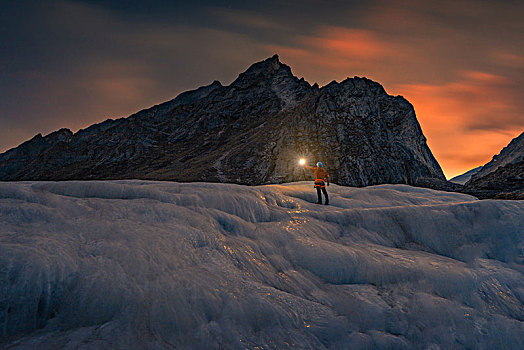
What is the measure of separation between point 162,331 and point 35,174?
214031mm

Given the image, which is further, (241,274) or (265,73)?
(265,73)

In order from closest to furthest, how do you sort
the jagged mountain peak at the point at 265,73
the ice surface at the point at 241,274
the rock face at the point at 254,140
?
the ice surface at the point at 241,274, the rock face at the point at 254,140, the jagged mountain peak at the point at 265,73

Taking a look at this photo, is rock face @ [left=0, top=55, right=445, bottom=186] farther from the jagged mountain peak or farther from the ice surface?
the ice surface

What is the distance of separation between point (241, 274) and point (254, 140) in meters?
108

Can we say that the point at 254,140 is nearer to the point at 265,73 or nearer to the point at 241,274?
the point at 265,73

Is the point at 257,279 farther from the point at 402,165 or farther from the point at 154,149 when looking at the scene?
the point at 154,149

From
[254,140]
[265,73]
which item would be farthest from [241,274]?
[265,73]

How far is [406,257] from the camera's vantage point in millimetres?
8344

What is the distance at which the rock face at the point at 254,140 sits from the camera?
9094cm

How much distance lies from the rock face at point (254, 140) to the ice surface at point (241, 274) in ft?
247

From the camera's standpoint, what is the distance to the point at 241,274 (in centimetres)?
636

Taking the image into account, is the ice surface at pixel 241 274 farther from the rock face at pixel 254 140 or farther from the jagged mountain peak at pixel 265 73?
the jagged mountain peak at pixel 265 73

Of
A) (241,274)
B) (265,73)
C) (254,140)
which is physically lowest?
(241,274)

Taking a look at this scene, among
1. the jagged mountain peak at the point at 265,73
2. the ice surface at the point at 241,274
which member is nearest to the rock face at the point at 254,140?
the jagged mountain peak at the point at 265,73
